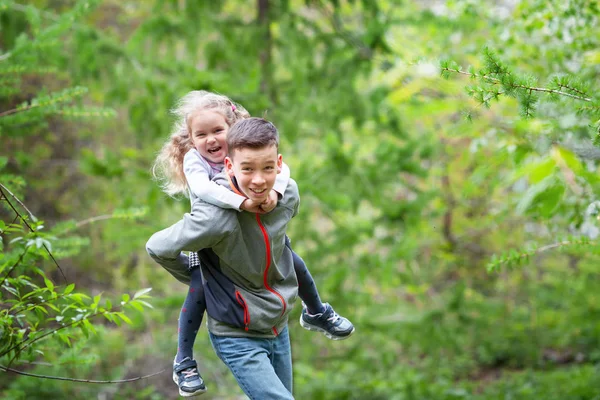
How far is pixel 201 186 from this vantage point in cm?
261

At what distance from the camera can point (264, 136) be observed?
8.28 ft

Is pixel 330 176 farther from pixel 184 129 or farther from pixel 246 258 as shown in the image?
pixel 246 258

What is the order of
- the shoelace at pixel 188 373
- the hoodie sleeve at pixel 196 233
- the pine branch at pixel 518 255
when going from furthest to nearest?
the pine branch at pixel 518 255, the shoelace at pixel 188 373, the hoodie sleeve at pixel 196 233

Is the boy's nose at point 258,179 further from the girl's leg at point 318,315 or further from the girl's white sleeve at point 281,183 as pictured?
the girl's leg at point 318,315

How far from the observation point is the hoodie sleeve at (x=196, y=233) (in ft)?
8.21

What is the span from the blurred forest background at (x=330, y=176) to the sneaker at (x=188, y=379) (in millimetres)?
321

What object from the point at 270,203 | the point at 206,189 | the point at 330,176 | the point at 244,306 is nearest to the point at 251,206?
the point at 270,203

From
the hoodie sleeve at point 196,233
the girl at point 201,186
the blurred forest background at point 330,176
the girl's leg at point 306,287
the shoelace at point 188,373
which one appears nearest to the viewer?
the hoodie sleeve at point 196,233

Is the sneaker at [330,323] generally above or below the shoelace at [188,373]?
above

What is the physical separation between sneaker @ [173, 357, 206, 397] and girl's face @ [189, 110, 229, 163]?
3.16 feet

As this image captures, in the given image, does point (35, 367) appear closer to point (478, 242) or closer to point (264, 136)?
point (264, 136)

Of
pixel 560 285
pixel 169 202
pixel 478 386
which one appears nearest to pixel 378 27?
pixel 169 202

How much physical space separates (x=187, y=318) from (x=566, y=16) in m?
3.78

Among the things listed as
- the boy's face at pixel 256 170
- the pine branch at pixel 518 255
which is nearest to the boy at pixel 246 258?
the boy's face at pixel 256 170
